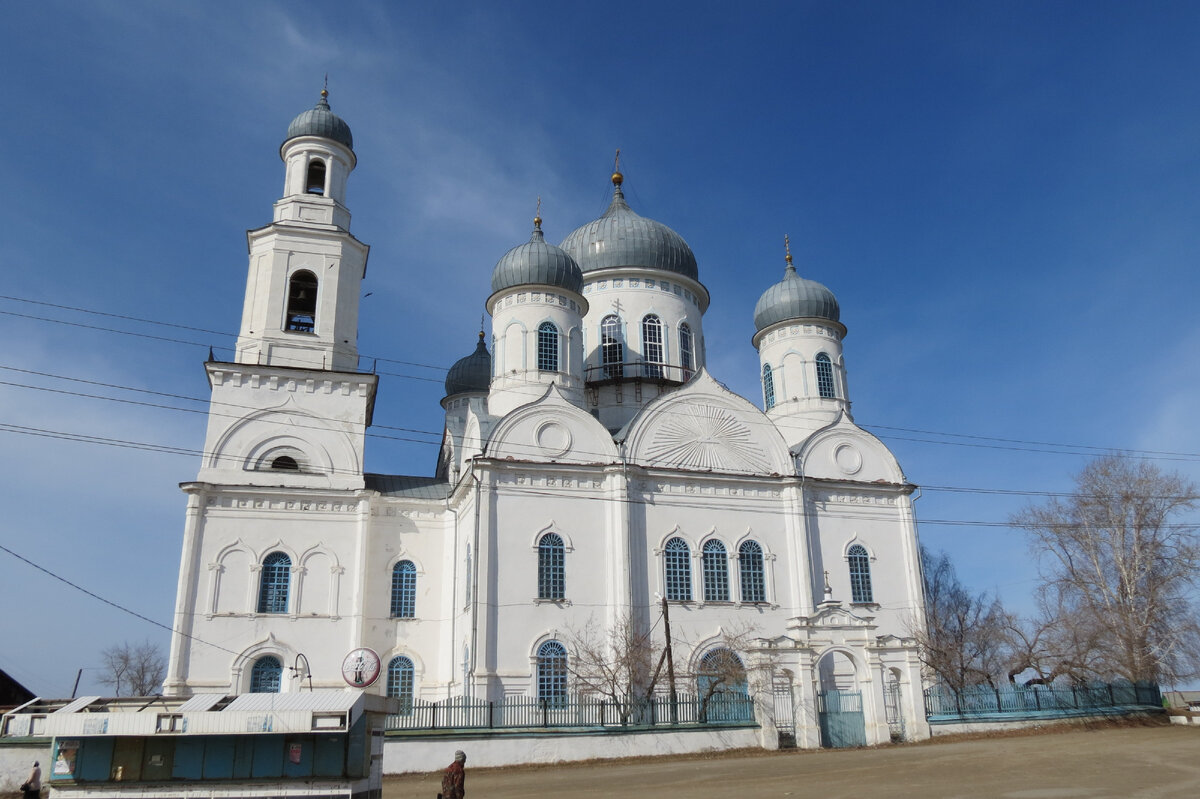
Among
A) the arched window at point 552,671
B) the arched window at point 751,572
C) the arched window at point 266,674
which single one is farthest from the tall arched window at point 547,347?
the arched window at point 266,674

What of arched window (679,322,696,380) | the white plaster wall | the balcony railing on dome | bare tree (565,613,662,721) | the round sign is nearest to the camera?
the round sign

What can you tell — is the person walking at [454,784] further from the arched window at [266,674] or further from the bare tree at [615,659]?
the arched window at [266,674]

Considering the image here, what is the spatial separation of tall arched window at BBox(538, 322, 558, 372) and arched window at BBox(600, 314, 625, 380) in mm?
3031

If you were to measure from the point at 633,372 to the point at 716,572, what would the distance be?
7.85 meters

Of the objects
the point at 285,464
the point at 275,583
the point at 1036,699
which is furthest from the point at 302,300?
the point at 1036,699

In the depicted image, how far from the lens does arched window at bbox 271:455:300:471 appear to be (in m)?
24.4

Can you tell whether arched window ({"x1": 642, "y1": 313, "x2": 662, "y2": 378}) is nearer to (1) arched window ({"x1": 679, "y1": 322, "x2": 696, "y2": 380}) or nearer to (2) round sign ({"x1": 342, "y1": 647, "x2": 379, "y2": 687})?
(1) arched window ({"x1": 679, "y1": 322, "x2": 696, "y2": 380})

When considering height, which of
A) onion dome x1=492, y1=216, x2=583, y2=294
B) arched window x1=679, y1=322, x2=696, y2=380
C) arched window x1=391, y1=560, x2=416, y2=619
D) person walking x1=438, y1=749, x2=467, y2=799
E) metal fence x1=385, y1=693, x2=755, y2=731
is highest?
onion dome x1=492, y1=216, x2=583, y2=294

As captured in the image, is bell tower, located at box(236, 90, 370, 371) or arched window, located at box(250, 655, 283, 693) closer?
arched window, located at box(250, 655, 283, 693)

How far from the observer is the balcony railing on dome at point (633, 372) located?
29.6 m

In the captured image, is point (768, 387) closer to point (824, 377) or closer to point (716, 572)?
point (824, 377)

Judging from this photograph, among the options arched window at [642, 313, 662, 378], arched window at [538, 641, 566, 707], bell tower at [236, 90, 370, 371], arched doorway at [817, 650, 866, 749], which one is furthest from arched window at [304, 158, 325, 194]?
arched doorway at [817, 650, 866, 749]

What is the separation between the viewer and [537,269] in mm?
27422

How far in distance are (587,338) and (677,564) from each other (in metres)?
9.21
